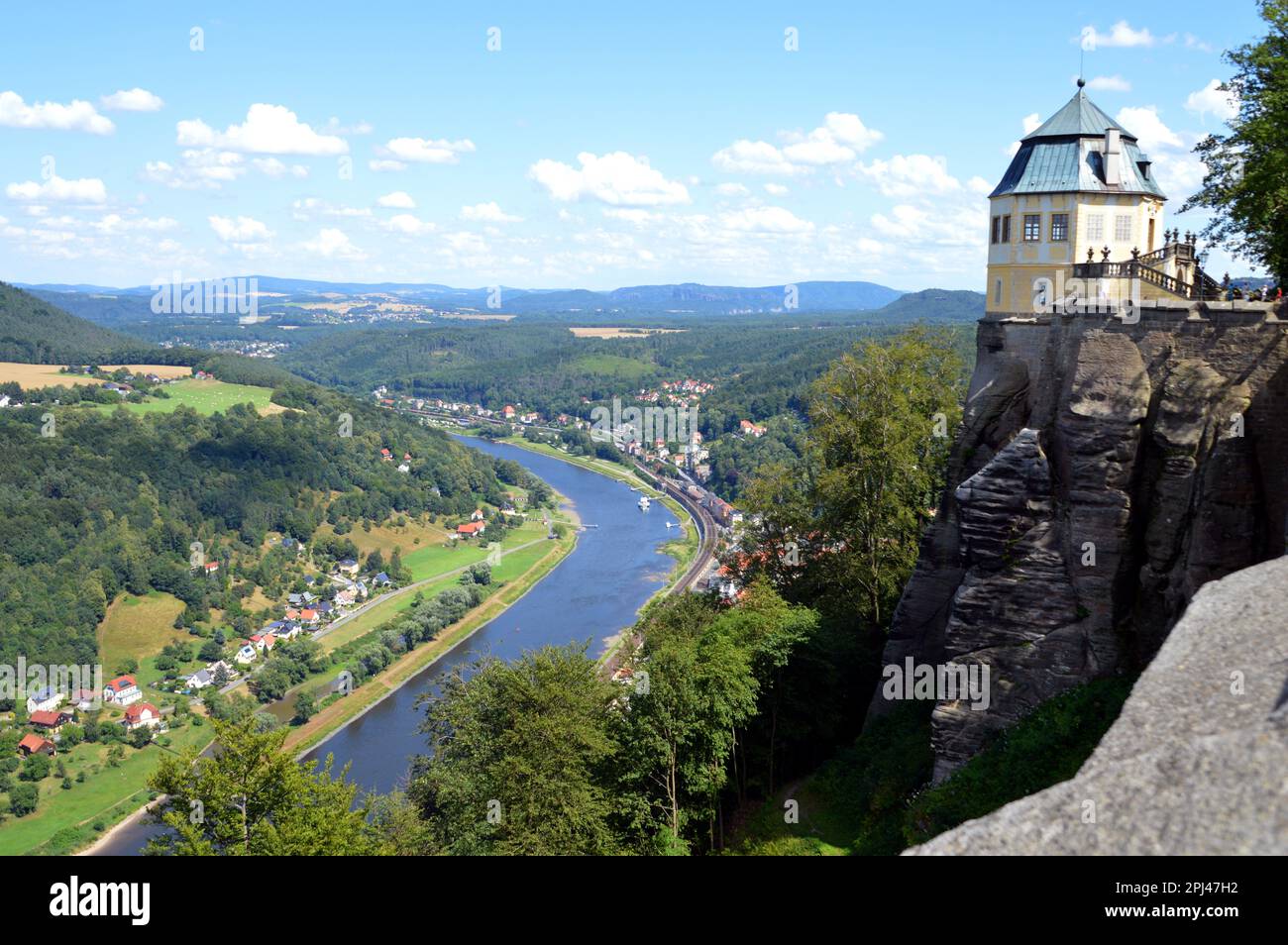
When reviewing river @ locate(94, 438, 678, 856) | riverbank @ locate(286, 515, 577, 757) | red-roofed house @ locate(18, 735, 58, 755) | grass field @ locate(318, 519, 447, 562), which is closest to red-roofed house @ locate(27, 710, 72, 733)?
red-roofed house @ locate(18, 735, 58, 755)

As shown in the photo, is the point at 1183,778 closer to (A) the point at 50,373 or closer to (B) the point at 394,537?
(B) the point at 394,537

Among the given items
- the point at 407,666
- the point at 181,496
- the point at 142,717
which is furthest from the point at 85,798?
the point at 181,496

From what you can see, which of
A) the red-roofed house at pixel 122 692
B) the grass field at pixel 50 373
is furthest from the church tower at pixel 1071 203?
the grass field at pixel 50 373

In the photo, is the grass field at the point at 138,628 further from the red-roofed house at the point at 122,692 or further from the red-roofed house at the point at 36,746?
the red-roofed house at the point at 36,746

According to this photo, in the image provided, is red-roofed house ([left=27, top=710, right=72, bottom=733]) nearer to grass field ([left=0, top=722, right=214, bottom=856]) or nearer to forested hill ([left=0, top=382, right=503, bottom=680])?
grass field ([left=0, top=722, right=214, bottom=856])

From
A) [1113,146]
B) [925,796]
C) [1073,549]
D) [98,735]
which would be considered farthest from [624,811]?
[98,735]
